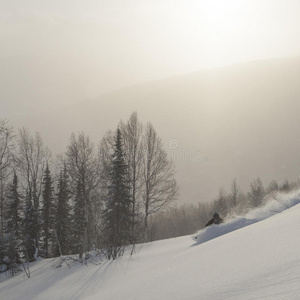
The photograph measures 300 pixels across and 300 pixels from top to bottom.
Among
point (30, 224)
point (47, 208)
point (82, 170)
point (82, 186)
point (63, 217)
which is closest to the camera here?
point (82, 186)

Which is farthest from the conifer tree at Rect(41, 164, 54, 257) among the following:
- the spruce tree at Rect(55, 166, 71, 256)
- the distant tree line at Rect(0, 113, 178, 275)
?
the spruce tree at Rect(55, 166, 71, 256)

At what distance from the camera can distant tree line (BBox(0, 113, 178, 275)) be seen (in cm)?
2272

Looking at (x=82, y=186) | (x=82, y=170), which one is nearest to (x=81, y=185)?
(x=82, y=186)

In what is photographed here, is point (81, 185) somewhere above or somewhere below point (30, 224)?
above

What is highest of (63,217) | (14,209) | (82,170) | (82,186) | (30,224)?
(82,170)

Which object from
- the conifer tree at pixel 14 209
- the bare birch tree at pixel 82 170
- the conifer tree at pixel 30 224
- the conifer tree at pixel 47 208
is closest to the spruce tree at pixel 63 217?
the conifer tree at pixel 47 208

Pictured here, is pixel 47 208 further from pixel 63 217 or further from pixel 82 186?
pixel 82 186

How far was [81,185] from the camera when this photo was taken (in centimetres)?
2314

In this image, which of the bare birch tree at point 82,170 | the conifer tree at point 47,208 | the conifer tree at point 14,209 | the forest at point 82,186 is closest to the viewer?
the forest at point 82,186

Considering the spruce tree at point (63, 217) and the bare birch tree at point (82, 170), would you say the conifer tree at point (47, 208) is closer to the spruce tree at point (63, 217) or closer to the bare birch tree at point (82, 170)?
the spruce tree at point (63, 217)

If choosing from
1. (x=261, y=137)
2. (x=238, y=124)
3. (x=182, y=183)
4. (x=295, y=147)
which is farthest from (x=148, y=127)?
(x=238, y=124)

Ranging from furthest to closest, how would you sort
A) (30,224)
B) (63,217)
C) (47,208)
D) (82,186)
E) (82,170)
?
(47,208)
(63,217)
(30,224)
(82,170)
(82,186)

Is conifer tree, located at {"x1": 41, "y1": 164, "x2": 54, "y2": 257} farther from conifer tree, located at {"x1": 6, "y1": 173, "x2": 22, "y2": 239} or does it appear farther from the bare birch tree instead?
the bare birch tree

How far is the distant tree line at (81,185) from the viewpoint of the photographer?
894 inches
